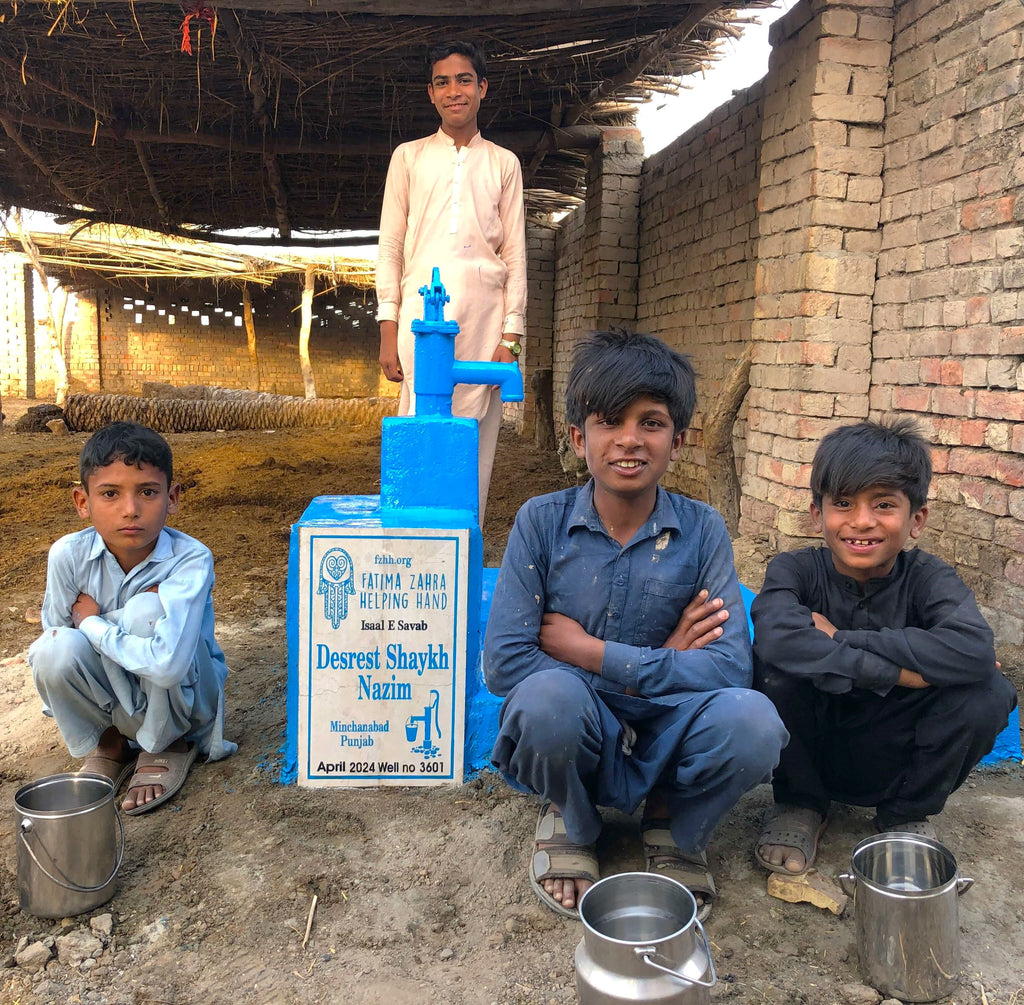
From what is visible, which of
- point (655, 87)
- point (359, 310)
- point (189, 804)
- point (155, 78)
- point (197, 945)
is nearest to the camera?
point (197, 945)

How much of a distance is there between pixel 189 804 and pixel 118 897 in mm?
372

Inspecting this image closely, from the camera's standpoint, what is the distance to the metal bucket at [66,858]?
1.67 m

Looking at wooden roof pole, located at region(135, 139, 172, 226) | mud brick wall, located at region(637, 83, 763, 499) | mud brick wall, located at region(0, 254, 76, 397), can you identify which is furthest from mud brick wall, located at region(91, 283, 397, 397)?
mud brick wall, located at region(637, 83, 763, 499)

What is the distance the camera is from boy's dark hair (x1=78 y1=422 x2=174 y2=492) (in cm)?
216

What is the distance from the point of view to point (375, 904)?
1.78m

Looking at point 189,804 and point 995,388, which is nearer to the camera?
point 189,804

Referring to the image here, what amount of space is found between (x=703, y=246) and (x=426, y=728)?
4.59m

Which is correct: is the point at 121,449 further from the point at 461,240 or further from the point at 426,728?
the point at 461,240

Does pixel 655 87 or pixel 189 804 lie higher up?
pixel 655 87

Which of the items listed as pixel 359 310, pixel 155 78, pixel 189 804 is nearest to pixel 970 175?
pixel 189 804

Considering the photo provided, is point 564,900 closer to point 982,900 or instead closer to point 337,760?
point 337,760

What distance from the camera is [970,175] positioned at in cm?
317

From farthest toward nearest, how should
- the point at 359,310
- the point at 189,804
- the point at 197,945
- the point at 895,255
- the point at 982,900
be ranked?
1. the point at 359,310
2. the point at 895,255
3. the point at 189,804
4. the point at 982,900
5. the point at 197,945

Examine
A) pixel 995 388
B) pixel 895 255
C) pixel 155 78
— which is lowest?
pixel 995 388
